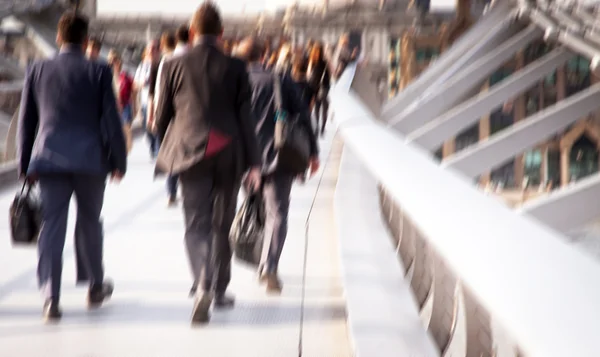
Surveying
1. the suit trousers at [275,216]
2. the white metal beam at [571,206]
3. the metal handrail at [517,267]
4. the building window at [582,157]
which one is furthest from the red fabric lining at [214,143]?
the building window at [582,157]

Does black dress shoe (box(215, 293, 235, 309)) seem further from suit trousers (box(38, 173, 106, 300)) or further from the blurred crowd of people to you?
suit trousers (box(38, 173, 106, 300))

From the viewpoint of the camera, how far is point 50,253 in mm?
4793

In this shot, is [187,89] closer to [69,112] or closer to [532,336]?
[69,112]

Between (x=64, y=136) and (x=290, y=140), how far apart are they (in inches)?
55.0

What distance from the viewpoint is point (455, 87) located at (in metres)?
26.4

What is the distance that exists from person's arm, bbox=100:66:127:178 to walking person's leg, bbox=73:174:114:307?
6.2 inches

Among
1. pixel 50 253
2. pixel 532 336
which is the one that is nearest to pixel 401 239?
pixel 50 253

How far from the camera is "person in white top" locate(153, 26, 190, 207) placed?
476 cm

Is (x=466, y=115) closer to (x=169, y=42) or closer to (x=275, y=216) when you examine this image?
(x=169, y=42)

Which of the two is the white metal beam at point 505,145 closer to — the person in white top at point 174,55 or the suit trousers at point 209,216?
the person in white top at point 174,55

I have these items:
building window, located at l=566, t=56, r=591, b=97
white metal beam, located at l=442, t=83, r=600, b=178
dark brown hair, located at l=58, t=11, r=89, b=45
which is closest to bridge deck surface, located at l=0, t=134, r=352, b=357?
dark brown hair, located at l=58, t=11, r=89, b=45

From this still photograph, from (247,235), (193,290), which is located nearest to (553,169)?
(193,290)

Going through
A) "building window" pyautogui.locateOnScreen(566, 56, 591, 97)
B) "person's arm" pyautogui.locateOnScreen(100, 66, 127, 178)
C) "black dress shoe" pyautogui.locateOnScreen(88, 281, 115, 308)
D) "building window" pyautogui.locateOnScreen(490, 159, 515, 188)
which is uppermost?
"person's arm" pyautogui.locateOnScreen(100, 66, 127, 178)

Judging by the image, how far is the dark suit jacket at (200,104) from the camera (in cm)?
462
